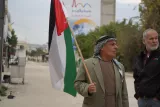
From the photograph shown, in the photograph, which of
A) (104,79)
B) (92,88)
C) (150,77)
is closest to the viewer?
(92,88)

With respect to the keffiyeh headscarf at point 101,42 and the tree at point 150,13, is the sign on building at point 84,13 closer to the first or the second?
the tree at point 150,13

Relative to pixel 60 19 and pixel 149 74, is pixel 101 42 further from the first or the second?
pixel 60 19

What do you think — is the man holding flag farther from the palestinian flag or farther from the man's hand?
the palestinian flag

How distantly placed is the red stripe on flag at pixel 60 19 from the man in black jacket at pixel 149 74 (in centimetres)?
109

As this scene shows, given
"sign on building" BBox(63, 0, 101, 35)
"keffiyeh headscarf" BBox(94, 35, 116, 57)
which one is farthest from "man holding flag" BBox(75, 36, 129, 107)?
"sign on building" BBox(63, 0, 101, 35)

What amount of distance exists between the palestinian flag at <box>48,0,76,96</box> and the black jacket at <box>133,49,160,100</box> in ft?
2.83

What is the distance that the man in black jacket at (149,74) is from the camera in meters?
4.52

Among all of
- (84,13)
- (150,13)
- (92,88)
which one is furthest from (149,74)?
(84,13)

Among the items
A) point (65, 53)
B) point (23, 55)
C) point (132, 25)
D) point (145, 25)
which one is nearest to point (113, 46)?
point (65, 53)

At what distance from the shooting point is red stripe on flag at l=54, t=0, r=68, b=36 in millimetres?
4941

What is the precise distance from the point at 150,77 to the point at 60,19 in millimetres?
1447

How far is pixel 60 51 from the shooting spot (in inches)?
195

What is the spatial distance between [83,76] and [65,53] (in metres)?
0.75

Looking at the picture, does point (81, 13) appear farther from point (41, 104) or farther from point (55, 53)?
point (55, 53)
